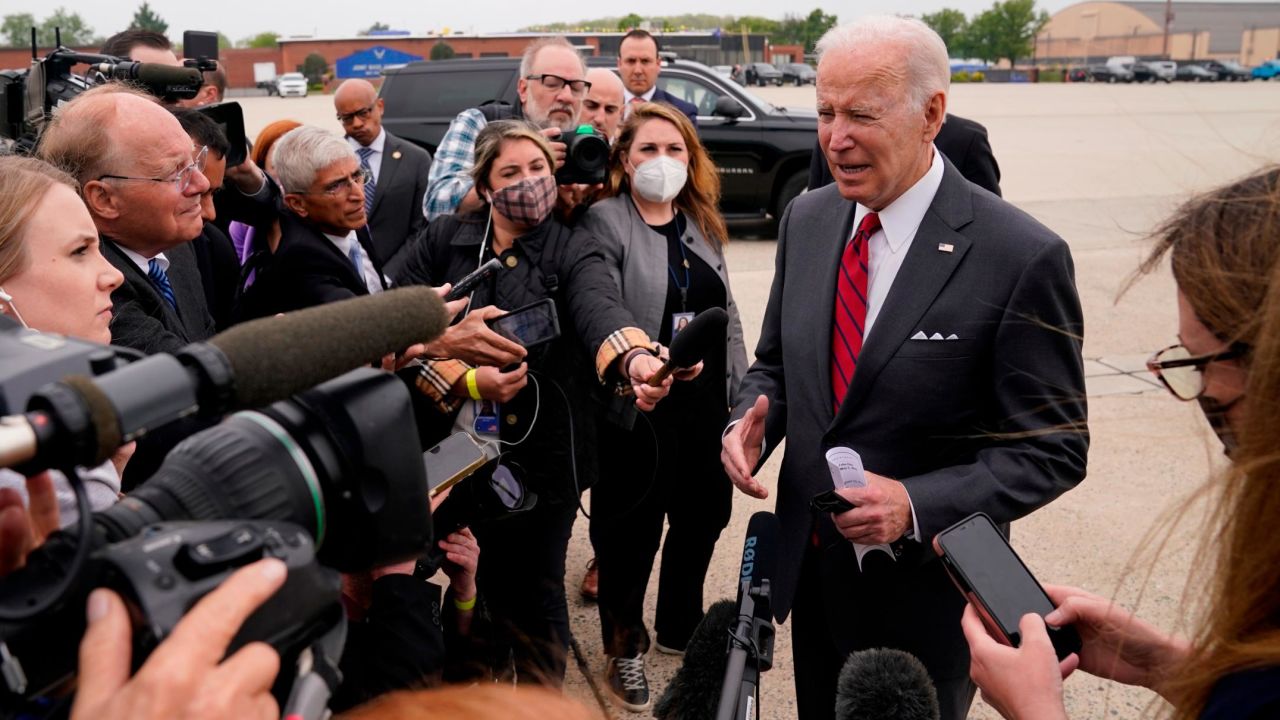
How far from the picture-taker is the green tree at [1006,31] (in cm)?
8956

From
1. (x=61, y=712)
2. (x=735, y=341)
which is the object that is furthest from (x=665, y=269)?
(x=61, y=712)

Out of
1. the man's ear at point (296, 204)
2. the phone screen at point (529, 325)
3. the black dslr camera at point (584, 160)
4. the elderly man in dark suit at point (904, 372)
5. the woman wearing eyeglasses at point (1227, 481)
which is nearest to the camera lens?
the woman wearing eyeglasses at point (1227, 481)

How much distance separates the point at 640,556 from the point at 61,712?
299 centimetres

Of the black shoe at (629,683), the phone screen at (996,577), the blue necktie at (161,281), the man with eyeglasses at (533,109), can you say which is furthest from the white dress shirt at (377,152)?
the phone screen at (996,577)

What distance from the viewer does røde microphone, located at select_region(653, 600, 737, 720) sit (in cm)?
180

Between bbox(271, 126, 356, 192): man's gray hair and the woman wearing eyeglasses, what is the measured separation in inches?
103

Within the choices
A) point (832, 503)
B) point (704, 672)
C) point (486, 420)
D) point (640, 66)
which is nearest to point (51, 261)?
point (486, 420)

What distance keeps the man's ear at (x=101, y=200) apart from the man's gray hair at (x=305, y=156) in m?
0.69

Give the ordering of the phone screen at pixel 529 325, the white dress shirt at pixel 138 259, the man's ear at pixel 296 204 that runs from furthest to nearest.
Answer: the man's ear at pixel 296 204 < the phone screen at pixel 529 325 < the white dress shirt at pixel 138 259

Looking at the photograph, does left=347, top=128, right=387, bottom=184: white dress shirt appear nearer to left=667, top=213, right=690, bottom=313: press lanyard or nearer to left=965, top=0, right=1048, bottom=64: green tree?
left=667, top=213, right=690, bottom=313: press lanyard

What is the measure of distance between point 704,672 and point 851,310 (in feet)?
3.52

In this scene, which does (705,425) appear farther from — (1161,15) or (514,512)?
(1161,15)

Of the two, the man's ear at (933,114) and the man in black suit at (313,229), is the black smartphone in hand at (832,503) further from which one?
the man in black suit at (313,229)

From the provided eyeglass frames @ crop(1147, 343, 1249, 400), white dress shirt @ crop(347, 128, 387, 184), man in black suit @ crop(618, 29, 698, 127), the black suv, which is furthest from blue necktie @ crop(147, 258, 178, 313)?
the black suv
